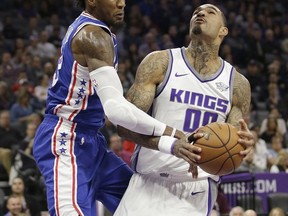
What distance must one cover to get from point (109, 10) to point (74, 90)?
1.96 ft

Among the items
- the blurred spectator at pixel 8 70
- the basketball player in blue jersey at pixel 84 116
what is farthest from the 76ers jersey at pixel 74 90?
the blurred spectator at pixel 8 70

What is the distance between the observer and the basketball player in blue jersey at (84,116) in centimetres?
488

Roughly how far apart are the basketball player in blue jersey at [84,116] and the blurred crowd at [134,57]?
4.71 meters

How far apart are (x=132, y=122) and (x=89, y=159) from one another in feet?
1.97

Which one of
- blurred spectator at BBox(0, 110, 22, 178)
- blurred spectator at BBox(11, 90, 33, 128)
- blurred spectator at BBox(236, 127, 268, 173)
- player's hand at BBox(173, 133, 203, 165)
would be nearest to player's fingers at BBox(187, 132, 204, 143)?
player's hand at BBox(173, 133, 203, 165)

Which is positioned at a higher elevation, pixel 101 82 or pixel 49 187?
pixel 101 82

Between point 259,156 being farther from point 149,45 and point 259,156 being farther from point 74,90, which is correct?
point 74,90

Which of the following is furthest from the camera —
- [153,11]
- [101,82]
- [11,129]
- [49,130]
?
[153,11]

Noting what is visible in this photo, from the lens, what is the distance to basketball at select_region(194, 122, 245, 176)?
16.1 ft

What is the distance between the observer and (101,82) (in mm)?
4875

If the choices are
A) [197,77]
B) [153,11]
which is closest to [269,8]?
[153,11]

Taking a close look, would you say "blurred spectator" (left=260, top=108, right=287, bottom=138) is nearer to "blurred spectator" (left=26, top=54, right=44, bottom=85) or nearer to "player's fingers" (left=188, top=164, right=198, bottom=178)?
"blurred spectator" (left=26, top=54, right=44, bottom=85)

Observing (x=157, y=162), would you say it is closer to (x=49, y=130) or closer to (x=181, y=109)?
(x=181, y=109)

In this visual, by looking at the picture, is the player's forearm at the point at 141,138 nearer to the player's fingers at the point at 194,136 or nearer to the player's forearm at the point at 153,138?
the player's forearm at the point at 153,138
